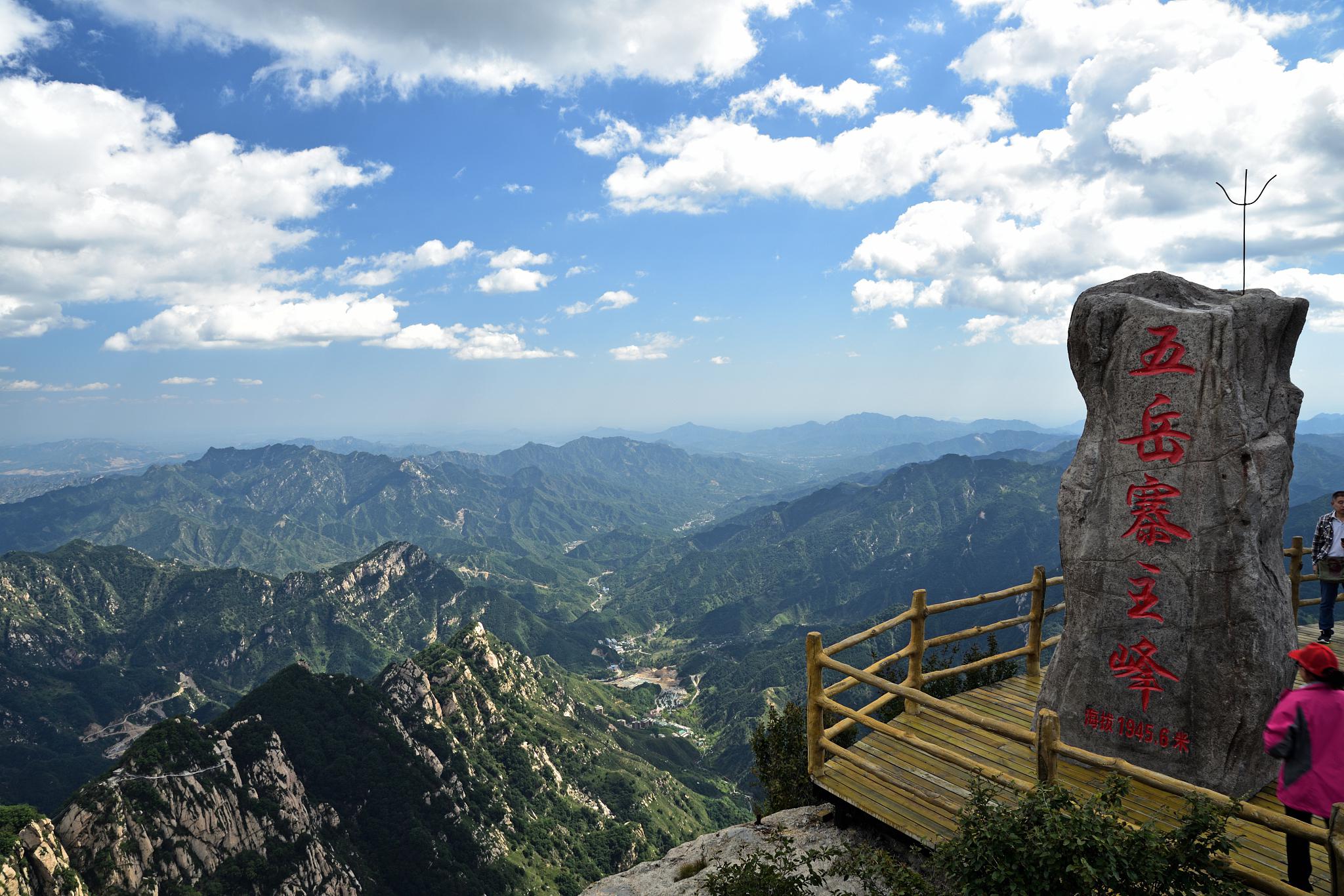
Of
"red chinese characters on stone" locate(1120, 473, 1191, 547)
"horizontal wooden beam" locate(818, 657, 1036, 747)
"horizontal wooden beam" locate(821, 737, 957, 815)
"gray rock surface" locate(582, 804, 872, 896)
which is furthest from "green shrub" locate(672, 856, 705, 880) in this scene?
"red chinese characters on stone" locate(1120, 473, 1191, 547)

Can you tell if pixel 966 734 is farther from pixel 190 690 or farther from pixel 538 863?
pixel 190 690

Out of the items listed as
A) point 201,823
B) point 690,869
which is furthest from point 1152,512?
point 201,823

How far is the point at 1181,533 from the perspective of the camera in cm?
929

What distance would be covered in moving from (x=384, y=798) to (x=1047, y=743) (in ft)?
354

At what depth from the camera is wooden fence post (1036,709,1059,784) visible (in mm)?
7699

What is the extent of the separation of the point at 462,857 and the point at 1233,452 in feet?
342

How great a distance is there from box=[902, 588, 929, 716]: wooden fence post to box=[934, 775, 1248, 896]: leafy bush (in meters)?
5.09

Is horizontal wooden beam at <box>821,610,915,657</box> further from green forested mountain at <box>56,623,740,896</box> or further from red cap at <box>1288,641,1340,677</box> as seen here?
green forested mountain at <box>56,623,740,896</box>

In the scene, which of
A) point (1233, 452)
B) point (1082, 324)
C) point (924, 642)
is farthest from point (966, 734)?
point (1082, 324)

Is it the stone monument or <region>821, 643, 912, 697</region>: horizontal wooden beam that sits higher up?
the stone monument

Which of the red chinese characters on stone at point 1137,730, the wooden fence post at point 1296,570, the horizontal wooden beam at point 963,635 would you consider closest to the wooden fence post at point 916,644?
the horizontal wooden beam at point 963,635

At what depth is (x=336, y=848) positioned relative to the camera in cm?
8388

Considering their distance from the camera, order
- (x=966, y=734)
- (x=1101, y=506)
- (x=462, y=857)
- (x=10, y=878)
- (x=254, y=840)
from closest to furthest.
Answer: (x=1101, y=506)
(x=966, y=734)
(x=10, y=878)
(x=254, y=840)
(x=462, y=857)

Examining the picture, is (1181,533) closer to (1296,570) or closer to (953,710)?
(953,710)
